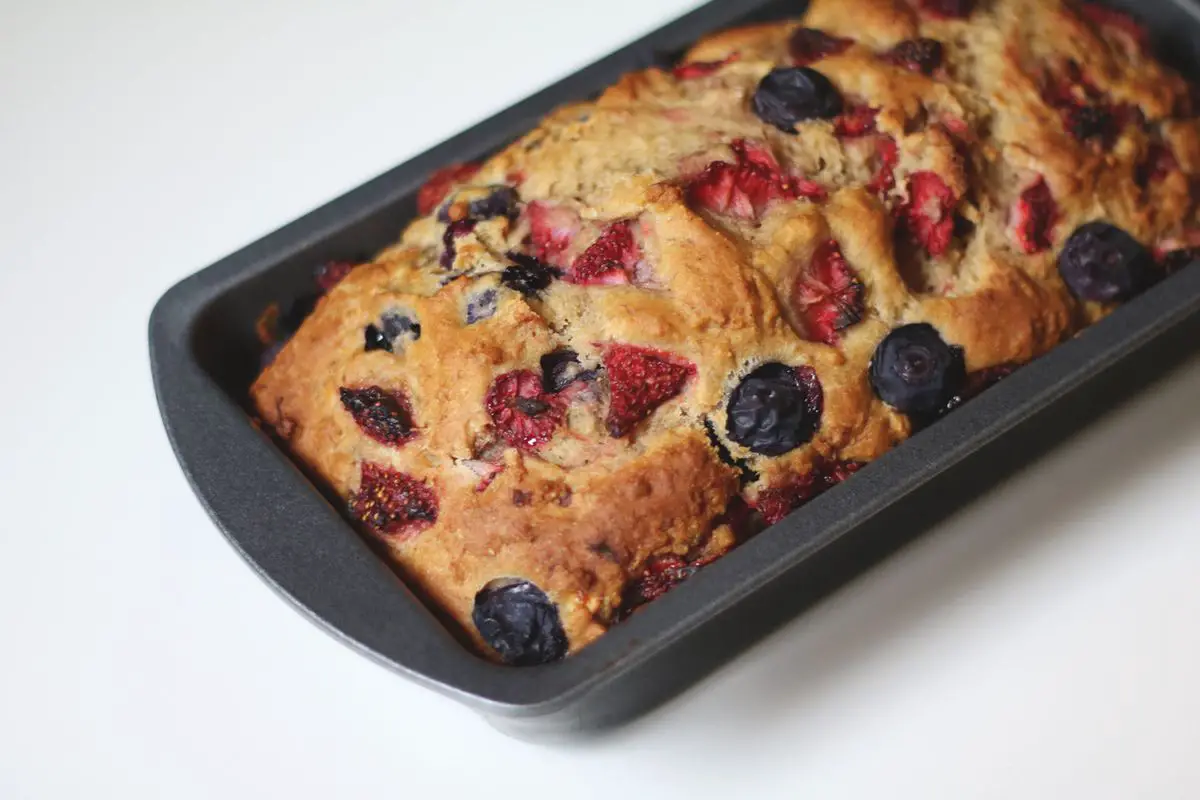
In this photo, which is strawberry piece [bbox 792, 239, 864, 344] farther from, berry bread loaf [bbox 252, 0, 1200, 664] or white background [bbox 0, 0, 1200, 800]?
white background [bbox 0, 0, 1200, 800]

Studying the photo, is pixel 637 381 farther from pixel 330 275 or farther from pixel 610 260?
pixel 330 275

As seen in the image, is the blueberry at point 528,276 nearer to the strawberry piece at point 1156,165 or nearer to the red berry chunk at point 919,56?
the red berry chunk at point 919,56

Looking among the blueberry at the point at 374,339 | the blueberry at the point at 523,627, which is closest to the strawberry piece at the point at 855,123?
the blueberry at the point at 374,339

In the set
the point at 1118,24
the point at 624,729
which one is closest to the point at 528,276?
the point at 624,729

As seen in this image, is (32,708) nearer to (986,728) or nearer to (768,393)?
(768,393)

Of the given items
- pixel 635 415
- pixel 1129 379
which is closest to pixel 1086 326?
pixel 1129 379
